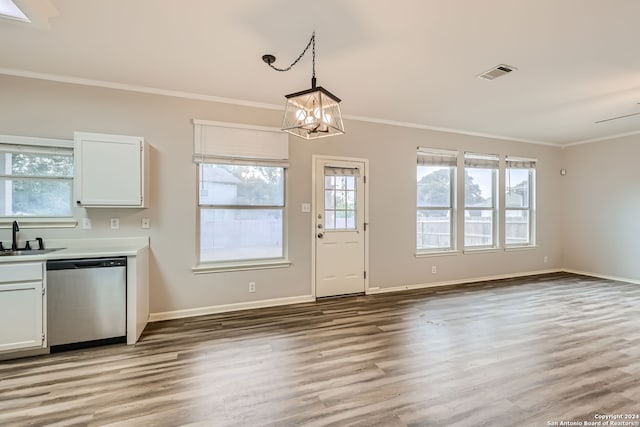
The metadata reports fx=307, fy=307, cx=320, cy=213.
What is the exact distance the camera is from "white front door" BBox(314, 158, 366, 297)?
4.42 metres

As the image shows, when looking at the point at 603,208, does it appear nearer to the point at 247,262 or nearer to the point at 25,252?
the point at 247,262

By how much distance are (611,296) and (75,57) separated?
24.2 ft

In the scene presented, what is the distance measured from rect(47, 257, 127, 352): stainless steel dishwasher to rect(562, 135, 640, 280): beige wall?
25.6 ft

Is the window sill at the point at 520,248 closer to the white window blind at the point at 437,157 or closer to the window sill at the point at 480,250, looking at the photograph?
the window sill at the point at 480,250

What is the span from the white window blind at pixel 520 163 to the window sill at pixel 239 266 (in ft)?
15.4

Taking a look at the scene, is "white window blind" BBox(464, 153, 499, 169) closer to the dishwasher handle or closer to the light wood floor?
the light wood floor

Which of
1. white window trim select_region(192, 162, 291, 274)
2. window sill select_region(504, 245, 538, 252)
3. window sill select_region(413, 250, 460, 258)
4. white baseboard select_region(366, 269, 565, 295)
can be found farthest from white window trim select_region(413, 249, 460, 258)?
white window trim select_region(192, 162, 291, 274)

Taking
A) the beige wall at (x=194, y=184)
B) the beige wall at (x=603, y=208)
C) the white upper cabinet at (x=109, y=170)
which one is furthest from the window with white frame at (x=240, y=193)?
the beige wall at (x=603, y=208)

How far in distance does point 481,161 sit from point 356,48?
4.01m

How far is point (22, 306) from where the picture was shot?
2609 millimetres

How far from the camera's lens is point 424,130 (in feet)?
16.9

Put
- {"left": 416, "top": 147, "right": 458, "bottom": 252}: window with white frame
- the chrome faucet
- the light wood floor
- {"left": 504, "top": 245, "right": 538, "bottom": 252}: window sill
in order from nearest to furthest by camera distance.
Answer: the light wood floor < the chrome faucet < {"left": 416, "top": 147, "right": 458, "bottom": 252}: window with white frame < {"left": 504, "top": 245, "right": 538, "bottom": 252}: window sill

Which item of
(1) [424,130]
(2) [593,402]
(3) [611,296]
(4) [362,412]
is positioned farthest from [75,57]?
(3) [611,296]

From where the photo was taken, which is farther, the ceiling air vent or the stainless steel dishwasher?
the ceiling air vent
